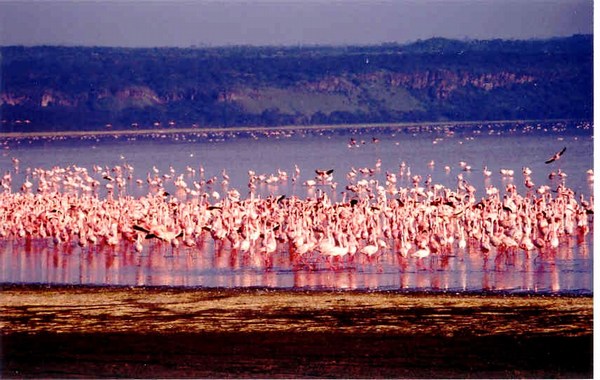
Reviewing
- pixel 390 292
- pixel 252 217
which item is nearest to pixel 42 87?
pixel 252 217

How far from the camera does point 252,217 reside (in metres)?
12.2

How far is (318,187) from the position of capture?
17438 mm

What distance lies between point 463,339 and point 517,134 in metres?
7.28

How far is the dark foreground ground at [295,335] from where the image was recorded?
8320mm

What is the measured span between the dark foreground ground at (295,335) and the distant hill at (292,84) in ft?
6.68

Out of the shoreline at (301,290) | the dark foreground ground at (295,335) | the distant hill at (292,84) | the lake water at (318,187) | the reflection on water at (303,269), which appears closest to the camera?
the dark foreground ground at (295,335)

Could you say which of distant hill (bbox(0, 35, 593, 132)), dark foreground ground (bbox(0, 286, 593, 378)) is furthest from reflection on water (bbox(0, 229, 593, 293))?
distant hill (bbox(0, 35, 593, 132))

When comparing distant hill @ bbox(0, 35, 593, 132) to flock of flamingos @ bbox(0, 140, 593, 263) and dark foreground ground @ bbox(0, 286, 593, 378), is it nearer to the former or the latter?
flock of flamingos @ bbox(0, 140, 593, 263)

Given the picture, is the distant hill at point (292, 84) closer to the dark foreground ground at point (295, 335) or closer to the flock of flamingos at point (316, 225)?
the flock of flamingos at point (316, 225)

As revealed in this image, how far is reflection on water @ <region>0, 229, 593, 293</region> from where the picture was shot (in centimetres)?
1019

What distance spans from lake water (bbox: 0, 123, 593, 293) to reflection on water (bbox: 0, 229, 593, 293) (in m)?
0.01

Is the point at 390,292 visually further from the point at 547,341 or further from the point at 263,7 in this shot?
the point at 263,7

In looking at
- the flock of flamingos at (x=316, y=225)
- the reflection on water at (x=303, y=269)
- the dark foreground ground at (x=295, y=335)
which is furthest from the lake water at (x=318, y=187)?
the dark foreground ground at (x=295, y=335)

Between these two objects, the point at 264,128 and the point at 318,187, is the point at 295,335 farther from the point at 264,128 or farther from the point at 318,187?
the point at 318,187
